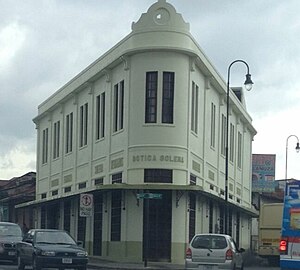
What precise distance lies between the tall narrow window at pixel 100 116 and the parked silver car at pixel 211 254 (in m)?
19.9

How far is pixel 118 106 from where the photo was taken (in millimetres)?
42156

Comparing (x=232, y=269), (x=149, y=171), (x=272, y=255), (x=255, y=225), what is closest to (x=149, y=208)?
(x=149, y=171)

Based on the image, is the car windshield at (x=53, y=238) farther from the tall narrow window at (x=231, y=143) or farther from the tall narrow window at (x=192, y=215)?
the tall narrow window at (x=231, y=143)

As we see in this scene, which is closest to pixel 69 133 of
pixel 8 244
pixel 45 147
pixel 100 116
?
pixel 100 116

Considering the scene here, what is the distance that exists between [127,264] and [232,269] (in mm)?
12663

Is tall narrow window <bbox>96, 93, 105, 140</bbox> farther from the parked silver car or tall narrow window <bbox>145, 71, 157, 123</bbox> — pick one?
the parked silver car

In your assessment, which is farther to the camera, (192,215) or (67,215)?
(67,215)

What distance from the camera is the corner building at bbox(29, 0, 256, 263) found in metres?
39.2

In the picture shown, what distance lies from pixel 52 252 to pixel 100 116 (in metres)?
20.1

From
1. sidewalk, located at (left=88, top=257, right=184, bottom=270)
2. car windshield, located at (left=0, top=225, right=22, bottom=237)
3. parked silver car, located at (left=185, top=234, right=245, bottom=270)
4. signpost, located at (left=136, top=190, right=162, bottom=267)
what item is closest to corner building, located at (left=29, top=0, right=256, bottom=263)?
signpost, located at (left=136, top=190, right=162, bottom=267)

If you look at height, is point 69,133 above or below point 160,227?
above

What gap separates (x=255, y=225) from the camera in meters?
69.2

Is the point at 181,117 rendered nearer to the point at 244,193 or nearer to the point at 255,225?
the point at 244,193

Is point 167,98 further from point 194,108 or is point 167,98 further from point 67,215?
point 67,215
